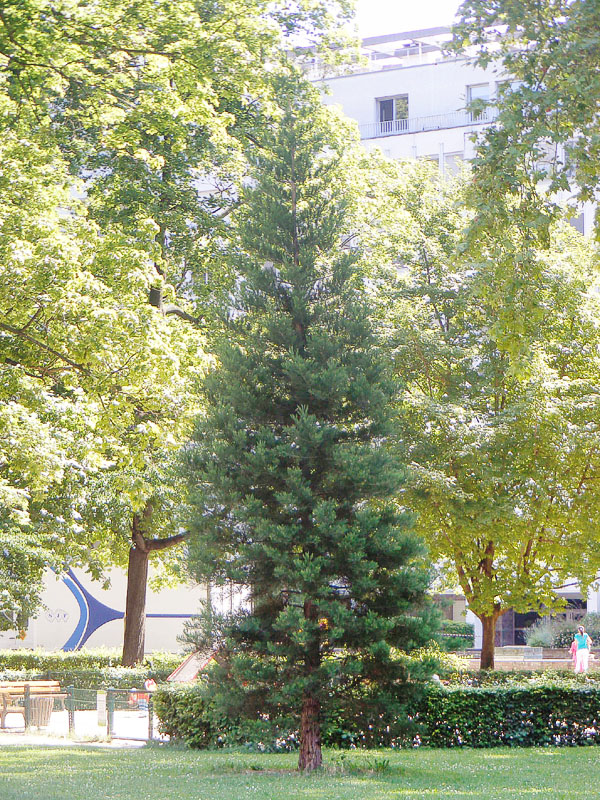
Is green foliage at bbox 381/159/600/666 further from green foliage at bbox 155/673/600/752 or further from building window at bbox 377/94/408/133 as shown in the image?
building window at bbox 377/94/408/133

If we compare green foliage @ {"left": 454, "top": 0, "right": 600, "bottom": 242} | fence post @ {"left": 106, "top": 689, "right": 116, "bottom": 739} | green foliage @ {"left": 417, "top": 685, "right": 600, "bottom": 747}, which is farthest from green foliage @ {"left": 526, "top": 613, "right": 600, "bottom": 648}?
green foliage @ {"left": 454, "top": 0, "right": 600, "bottom": 242}

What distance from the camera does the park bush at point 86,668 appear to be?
2700cm

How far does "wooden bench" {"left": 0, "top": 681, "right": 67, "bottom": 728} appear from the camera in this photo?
2180 centimetres

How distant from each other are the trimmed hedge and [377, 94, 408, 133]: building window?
3950 centimetres

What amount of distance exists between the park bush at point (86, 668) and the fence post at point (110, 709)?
534cm

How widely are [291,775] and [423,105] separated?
44027mm

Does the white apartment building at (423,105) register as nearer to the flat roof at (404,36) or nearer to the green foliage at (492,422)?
the flat roof at (404,36)

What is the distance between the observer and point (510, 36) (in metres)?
12.6

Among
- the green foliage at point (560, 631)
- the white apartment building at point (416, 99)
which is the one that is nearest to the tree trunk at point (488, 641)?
the green foliage at point (560, 631)

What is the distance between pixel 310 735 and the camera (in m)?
13.7

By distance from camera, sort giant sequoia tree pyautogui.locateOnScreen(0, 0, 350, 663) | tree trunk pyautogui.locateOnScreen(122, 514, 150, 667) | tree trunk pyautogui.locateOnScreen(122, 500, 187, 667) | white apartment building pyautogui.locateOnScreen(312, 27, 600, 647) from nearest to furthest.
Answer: giant sequoia tree pyautogui.locateOnScreen(0, 0, 350, 663), tree trunk pyautogui.locateOnScreen(122, 500, 187, 667), tree trunk pyautogui.locateOnScreen(122, 514, 150, 667), white apartment building pyautogui.locateOnScreen(312, 27, 600, 647)

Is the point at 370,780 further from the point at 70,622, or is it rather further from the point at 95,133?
the point at 70,622

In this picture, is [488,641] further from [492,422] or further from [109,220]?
[109,220]

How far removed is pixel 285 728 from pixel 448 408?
8785 mm
